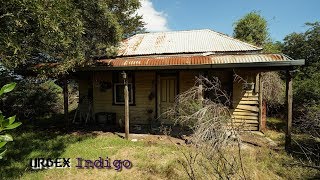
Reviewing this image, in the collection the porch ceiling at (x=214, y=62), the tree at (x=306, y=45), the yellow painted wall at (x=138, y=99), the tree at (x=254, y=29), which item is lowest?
the yellow painted wall at (x=138, y=99)

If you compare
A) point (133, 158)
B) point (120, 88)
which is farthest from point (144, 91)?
point (133, 158)

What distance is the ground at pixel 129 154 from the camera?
18.6 ft

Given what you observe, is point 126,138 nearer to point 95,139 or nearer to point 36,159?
point 95,139

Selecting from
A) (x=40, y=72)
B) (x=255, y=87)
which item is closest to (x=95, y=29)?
(x=40, y=72)

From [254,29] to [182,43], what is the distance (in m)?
12.5

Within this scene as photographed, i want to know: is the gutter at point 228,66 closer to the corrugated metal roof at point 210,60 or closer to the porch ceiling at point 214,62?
the porch ceiling at point 214,62

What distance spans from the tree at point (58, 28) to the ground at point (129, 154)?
8.48 feet

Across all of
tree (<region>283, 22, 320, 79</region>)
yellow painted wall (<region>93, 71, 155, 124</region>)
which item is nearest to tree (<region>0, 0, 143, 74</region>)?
yellow painted wall (<region>93, 71, 155, 124</region>)

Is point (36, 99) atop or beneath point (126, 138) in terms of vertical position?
atop

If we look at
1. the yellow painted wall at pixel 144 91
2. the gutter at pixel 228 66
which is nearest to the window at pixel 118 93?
the yellow painted wall at pixel 144 91

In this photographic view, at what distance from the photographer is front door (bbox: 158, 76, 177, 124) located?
11.0m

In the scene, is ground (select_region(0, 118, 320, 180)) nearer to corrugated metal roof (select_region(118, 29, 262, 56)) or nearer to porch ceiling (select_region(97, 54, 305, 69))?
porch ceiling (select_region(97, 54, 305, 69))

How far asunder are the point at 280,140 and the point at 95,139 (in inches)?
260

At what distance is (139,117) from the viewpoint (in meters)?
11.3
